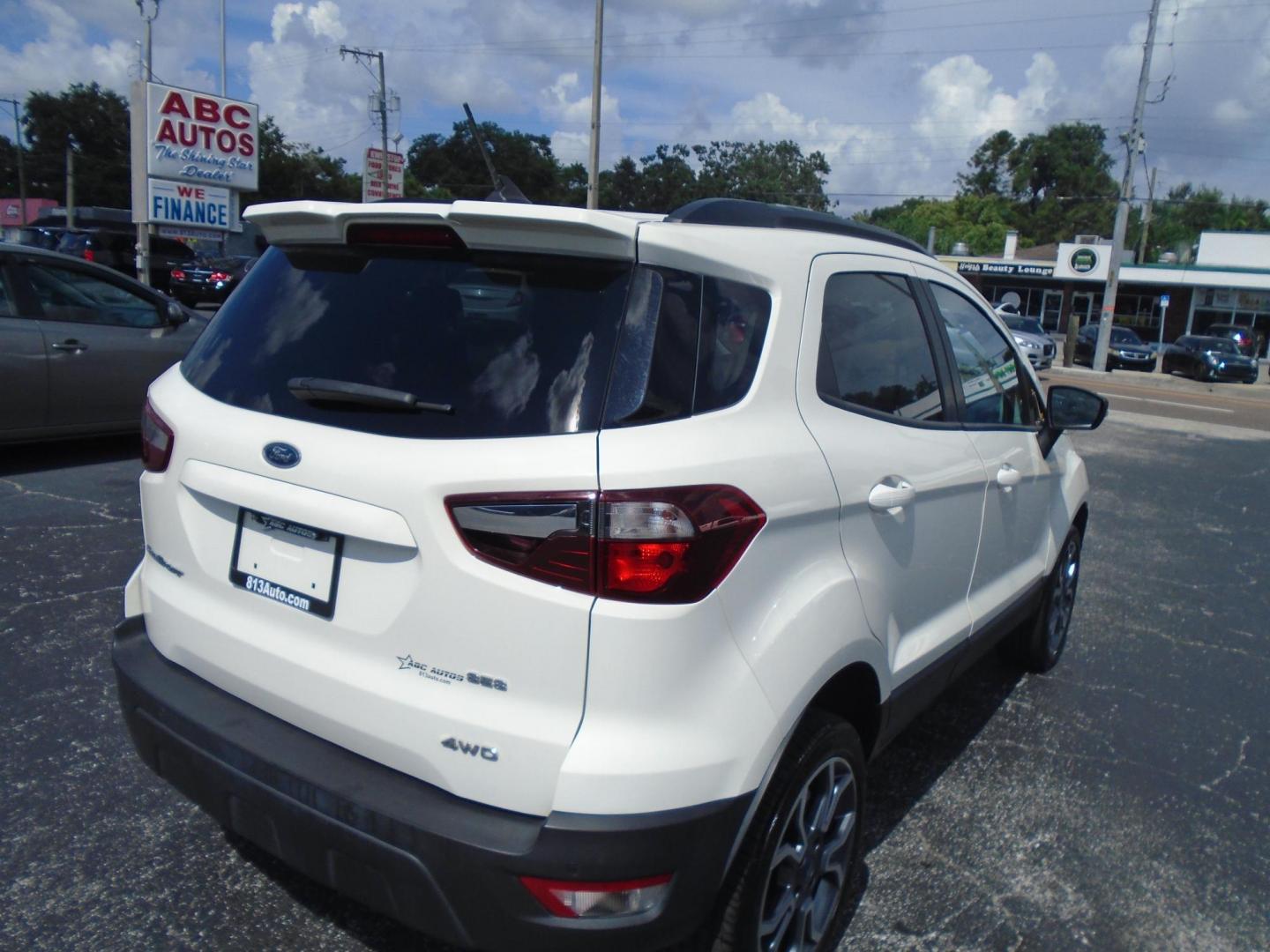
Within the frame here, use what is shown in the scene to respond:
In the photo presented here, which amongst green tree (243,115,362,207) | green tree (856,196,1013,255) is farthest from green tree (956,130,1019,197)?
green tree (243,115,362,207)

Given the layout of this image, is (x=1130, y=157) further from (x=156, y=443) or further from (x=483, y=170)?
(x=483, y=170)

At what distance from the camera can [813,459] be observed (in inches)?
89.3

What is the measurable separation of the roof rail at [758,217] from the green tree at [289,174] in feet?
189

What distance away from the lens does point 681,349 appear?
206 centimetres

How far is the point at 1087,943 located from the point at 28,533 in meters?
5.70

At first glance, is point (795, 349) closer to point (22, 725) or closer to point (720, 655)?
point (720, 655)

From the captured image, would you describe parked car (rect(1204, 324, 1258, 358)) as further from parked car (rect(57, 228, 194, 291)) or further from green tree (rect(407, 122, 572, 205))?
green tree (rect(407, 122, 572, 205))

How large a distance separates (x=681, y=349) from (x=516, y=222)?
1.42ft

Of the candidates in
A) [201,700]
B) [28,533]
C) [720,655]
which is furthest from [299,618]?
[28,533]

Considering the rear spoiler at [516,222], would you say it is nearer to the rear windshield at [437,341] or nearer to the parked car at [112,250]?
the rear windshield at [437,341]

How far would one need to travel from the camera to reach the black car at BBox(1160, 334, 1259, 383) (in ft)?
96.0

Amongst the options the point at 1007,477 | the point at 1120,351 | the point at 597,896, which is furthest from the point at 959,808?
the point at 1120,351

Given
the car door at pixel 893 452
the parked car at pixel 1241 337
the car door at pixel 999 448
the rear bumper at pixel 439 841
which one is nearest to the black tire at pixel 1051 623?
the car door at pixel 999 448

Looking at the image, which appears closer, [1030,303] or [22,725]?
[22,725]
